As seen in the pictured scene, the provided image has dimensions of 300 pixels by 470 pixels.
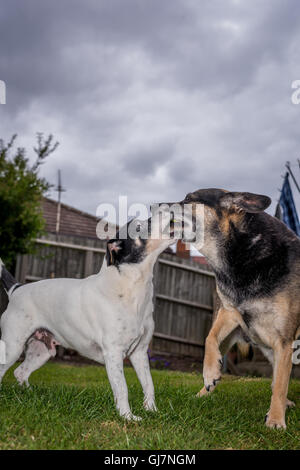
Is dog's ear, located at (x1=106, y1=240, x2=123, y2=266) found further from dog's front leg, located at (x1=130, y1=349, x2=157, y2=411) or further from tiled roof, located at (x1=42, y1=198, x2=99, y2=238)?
tiled roof, located at (x1=42, y1=198, x2=99, y2=238)

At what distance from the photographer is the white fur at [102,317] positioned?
347 cm

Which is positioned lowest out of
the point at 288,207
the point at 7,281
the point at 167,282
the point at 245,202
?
the point at 167,282

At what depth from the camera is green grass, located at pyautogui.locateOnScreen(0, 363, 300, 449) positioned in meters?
2.79

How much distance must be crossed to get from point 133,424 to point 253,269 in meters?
1.37

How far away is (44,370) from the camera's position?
8.11 meters

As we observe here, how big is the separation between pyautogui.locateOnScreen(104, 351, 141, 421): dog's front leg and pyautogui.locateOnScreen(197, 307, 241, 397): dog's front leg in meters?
0.59

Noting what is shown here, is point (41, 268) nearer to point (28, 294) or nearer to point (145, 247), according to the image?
point (28, 294)

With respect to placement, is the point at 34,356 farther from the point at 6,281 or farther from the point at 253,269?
the point at 253,269

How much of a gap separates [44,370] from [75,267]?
2819 millimetres

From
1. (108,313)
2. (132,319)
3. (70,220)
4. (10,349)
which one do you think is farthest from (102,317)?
(70,220)

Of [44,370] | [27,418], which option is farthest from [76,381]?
[27,418]

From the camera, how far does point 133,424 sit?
10.5 ft

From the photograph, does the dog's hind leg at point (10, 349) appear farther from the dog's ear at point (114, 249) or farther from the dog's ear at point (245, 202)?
the dog's ear at point (245, 202)

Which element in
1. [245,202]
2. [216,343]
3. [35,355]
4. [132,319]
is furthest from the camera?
[35,355]
